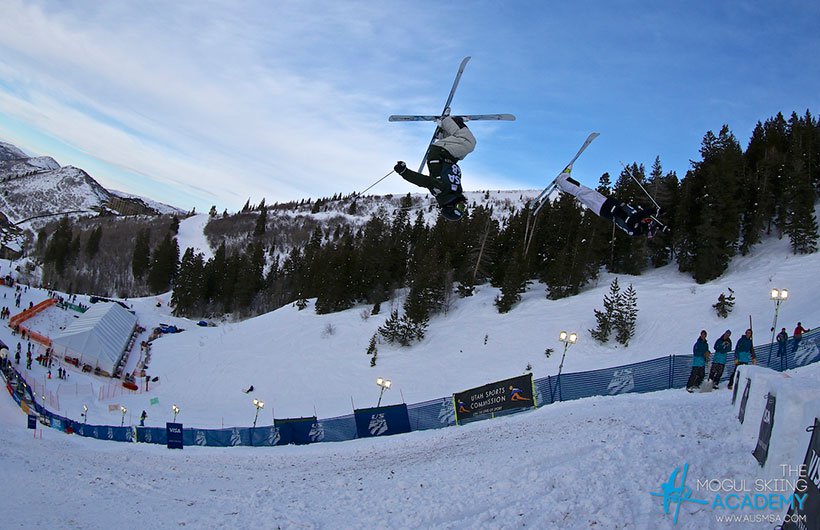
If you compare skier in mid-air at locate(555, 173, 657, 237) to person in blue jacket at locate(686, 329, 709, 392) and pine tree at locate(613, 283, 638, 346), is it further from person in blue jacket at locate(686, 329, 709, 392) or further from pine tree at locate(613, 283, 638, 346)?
pine tree at locate(613, 283, 638, 346)

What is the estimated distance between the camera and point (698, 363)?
15.1 meters

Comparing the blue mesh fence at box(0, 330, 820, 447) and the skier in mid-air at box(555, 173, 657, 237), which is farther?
the blue mesh fence at box(0, 330, 820, 447)

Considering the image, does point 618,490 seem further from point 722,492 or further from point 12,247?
point 12,247

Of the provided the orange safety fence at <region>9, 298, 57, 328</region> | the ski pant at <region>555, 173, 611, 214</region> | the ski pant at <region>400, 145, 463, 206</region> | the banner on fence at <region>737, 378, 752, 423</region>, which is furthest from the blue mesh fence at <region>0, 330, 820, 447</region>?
the orange safety fence at <region>9, 298, 57, 328</region>

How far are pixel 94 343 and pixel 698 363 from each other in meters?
50.3

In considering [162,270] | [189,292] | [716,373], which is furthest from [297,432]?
[162,270]

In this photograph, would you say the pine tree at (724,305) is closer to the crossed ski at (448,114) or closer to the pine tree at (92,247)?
the crossed ski at (448,114)

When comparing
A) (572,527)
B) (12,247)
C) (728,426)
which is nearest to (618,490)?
(572,527)

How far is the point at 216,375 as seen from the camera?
4494 cm

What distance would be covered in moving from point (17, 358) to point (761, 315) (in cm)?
5247

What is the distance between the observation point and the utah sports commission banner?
18.3 metres

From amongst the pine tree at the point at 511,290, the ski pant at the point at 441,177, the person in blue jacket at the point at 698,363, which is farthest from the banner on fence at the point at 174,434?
the pine tree at the point at 511,290

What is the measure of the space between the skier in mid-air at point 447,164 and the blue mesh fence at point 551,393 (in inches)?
453

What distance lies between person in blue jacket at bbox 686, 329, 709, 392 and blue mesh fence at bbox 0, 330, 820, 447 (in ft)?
5.44
